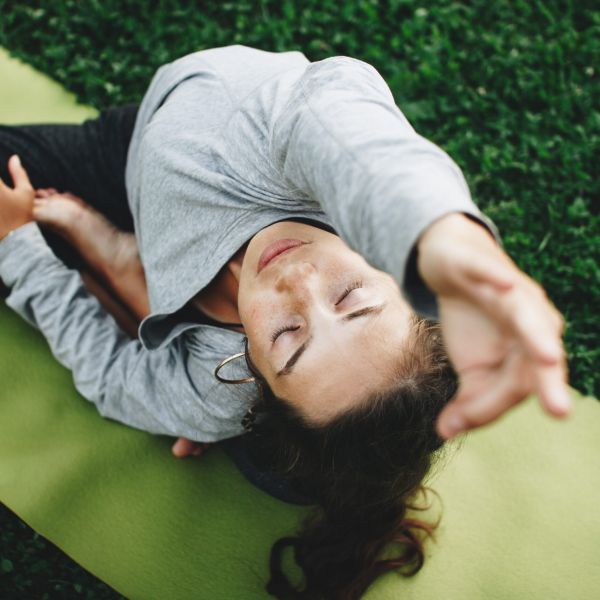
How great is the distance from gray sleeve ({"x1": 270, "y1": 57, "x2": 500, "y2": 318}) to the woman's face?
0.19 metres

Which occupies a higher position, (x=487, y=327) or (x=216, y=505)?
(x=487, y=327)

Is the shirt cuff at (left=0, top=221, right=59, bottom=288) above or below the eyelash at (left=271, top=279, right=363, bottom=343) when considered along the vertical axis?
below

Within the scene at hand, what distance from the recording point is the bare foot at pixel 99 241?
1968mm

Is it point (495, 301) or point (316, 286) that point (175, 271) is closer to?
point (316, 286)

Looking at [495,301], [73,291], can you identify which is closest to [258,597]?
[73,291]

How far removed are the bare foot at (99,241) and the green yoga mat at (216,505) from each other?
12.2 inches

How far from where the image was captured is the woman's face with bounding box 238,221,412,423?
1.20 m

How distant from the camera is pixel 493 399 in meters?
0.67

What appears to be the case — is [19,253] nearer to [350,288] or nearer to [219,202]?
[219,202]

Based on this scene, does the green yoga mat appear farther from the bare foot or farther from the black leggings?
the bare foot

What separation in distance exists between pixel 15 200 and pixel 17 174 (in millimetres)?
83

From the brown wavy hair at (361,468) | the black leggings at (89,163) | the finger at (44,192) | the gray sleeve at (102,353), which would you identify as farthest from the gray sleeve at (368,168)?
the finger at (44,192)

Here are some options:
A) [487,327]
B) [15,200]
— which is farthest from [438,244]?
[15,200]

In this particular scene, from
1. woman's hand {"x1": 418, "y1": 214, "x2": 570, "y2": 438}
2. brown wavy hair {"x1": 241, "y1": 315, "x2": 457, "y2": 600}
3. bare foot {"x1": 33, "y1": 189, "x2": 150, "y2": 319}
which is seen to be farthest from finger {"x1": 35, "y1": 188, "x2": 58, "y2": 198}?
woman's hand {"x1": 418, "y1": 214, "x2": 570, "y2": 438}
